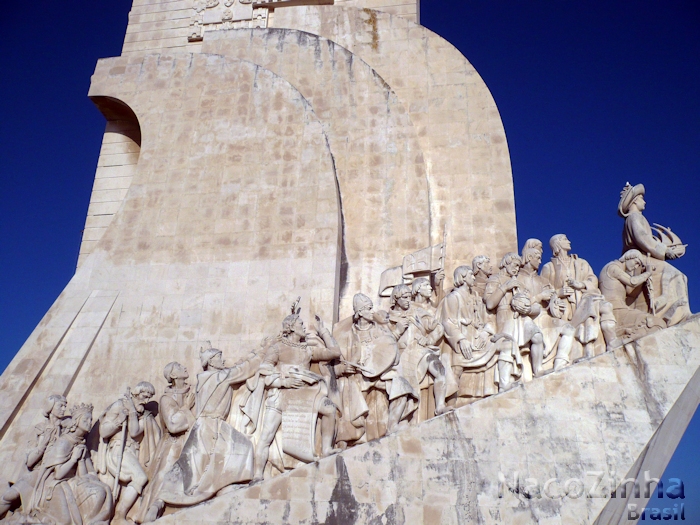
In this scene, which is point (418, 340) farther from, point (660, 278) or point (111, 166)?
point (111, 166)

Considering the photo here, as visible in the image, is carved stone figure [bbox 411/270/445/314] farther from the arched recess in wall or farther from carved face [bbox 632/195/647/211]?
the arched recess in wall

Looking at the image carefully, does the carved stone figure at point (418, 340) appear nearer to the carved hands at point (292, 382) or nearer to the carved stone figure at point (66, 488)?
the carved hands at point (292, 382)

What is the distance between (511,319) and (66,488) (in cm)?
456

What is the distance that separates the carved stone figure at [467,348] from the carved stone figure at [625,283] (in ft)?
4.55

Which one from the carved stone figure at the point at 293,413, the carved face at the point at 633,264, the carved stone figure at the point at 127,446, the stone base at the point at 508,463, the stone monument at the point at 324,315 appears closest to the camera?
the stone base at the point at 508,463

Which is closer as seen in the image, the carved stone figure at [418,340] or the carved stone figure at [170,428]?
the carved stone figure at [170,428]

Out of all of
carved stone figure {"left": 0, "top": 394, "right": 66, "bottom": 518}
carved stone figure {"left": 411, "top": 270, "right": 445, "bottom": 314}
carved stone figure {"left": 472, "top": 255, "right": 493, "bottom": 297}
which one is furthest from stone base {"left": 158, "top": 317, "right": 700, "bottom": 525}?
carved stone figure {"left": 472, "top": 255, "right": 493, "bottom": 297}

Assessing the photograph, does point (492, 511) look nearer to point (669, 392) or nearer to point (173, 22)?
point (669, 392)

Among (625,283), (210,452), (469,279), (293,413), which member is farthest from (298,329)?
(625,283)

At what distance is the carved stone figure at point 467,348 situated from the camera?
6.36m

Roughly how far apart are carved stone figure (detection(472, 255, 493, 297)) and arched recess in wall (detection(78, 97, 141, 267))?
545 cm

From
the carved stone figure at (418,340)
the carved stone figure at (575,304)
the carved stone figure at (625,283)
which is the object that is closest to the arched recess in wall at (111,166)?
the carved stone figure at (418,340)

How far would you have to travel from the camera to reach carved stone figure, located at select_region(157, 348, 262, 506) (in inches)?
216

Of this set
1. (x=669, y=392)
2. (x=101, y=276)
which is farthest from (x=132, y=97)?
(x=669, y=392)
